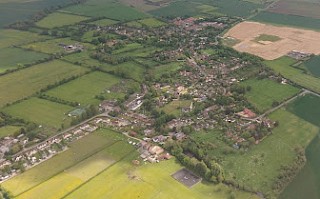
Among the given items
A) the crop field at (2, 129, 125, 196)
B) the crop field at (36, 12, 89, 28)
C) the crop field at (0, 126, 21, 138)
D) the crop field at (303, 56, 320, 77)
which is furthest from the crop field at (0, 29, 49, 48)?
the crop field at (303, 56, 320, 77)

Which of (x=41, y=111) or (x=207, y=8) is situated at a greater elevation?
(x=207, y=8)

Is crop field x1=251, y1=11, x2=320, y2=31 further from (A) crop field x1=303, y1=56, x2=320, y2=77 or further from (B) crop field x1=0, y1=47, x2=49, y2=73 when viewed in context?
(B) crop field x1=0, y1=47, x2=49, y2=73

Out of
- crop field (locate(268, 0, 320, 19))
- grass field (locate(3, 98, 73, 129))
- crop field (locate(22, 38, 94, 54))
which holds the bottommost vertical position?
grass field (locate(3, 98, 73, 129))

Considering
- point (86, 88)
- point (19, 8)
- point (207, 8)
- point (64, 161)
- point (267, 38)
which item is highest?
point (207, 8)

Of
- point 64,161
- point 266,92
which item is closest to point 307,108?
point 266,92

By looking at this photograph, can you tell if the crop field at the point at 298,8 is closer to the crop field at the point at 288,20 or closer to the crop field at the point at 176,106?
the crop field at the point at 288,20

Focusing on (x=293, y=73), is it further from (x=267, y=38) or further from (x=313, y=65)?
(x=267, y=38)
